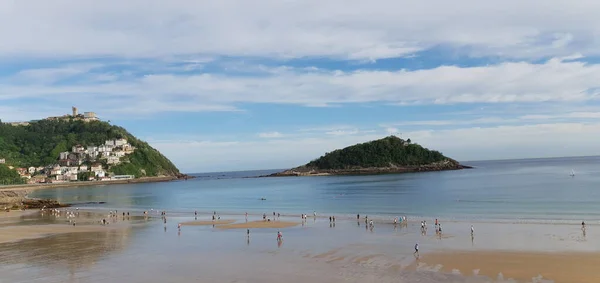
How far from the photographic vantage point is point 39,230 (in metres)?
43.3

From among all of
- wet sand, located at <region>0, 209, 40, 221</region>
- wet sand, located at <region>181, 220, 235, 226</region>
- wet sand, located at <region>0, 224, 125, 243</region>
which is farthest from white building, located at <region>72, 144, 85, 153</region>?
wet sand, located at <region>181, 220, 235, 226</region>

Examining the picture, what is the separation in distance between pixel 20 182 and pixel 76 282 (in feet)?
515

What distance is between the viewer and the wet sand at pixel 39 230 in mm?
38647


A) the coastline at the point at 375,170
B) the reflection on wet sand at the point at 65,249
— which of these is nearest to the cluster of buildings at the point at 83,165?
the coastline at the point at 375,170

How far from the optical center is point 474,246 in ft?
97.3

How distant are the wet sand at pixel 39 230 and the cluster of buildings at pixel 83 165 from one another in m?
133

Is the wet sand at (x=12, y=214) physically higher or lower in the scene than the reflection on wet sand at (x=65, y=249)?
higher

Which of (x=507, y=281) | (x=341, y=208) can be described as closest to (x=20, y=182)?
(x=341, y=208)

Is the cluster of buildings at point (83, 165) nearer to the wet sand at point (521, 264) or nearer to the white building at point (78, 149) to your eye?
the white building at point (78, 149)

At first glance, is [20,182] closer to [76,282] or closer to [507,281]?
[76,282]

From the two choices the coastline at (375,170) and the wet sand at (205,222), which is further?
the coastline at (375,170)

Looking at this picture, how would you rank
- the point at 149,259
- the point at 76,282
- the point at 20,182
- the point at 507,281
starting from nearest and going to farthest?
the point at 507,281 < the point at 76,282 < the point at 149,259 < the point at 20,182

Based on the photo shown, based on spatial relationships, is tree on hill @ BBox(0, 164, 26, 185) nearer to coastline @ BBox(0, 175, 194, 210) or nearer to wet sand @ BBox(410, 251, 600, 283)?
coastline @ BBox(0, 175, 194, 210)

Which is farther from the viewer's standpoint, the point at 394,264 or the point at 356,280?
the point at 394,264
